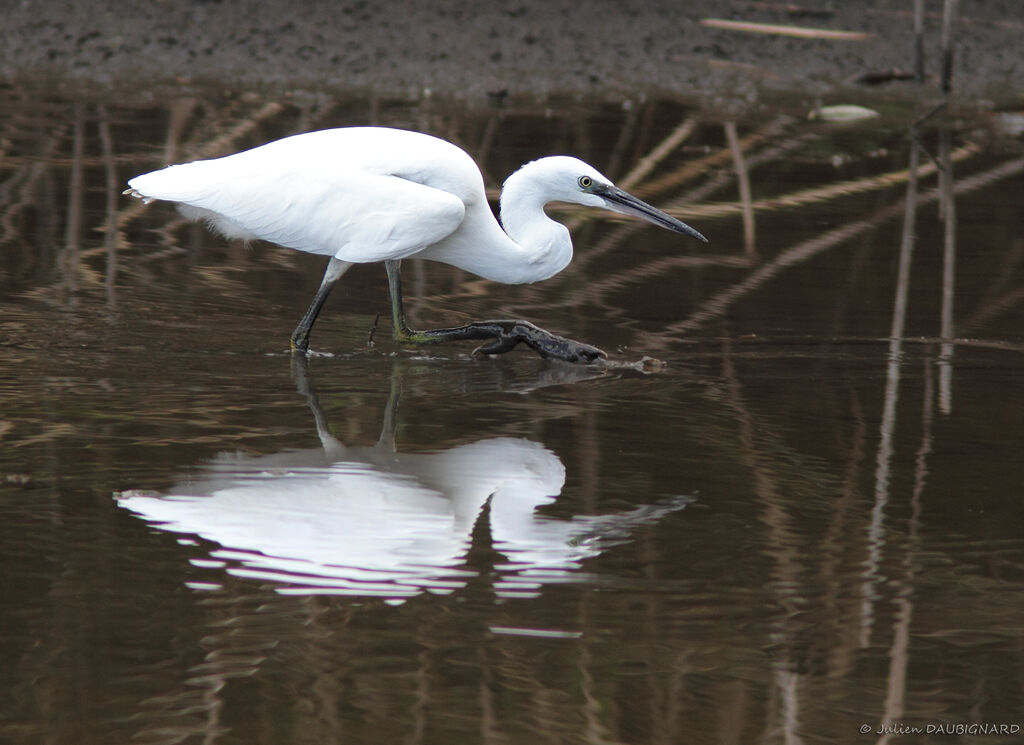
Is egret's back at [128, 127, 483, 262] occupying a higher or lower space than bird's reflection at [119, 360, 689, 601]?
higher

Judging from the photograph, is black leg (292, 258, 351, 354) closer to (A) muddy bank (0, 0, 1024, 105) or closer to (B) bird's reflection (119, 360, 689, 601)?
(B) bird's reflection (119, 360, 689, 601)

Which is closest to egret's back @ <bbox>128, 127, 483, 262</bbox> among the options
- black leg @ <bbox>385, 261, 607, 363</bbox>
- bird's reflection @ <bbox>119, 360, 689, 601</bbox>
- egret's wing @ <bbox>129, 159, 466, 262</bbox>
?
egret's wing @ <bbox>129, 159, 466, 262</bbox>

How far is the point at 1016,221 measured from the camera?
880cm

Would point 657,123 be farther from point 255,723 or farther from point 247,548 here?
point 255,723

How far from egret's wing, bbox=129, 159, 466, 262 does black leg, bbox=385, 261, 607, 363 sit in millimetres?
317

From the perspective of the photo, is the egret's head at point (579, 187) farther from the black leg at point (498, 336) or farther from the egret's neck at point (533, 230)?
the black leg at point (498, 336)

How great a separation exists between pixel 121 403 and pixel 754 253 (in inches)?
151

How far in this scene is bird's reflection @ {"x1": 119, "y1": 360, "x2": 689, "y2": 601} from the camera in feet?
12.3

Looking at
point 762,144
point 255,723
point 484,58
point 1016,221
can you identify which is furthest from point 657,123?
point 255,723

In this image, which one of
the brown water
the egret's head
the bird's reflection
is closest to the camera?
the brown water

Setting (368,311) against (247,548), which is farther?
(368,311)

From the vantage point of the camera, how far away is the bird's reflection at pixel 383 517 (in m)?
3.76

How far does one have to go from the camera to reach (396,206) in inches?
231

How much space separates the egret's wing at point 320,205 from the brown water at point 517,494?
423 mm
